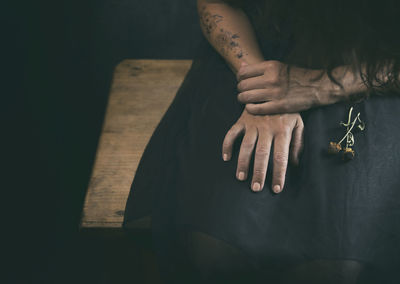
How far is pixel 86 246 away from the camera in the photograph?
4.43 ft

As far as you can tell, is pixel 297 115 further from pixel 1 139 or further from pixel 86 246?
pixel 1 139

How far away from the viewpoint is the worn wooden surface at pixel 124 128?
36.7 inches

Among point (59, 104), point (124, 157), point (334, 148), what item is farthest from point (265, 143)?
point (59, 104)

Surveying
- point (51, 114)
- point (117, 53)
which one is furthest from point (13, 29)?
point (117, 53)

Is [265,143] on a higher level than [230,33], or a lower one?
lower

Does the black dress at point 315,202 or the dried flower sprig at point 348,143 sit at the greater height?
the dried flower sprig at point 348,143

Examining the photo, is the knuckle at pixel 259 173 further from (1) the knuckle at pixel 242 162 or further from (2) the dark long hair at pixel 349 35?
(2) the dark long hair at pixel 349 35

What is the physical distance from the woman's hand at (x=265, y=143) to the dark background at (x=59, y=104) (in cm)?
78

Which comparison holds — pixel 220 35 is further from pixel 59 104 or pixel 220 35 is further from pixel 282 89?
pixel 59 104

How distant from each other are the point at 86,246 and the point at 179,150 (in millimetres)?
727

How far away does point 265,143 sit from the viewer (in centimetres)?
71

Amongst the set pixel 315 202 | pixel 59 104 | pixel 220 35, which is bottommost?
pixel 315 202

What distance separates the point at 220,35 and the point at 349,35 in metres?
0.28

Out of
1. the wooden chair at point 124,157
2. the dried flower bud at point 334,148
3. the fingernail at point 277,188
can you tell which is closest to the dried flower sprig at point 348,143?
the dried flower bud at point 334,148
